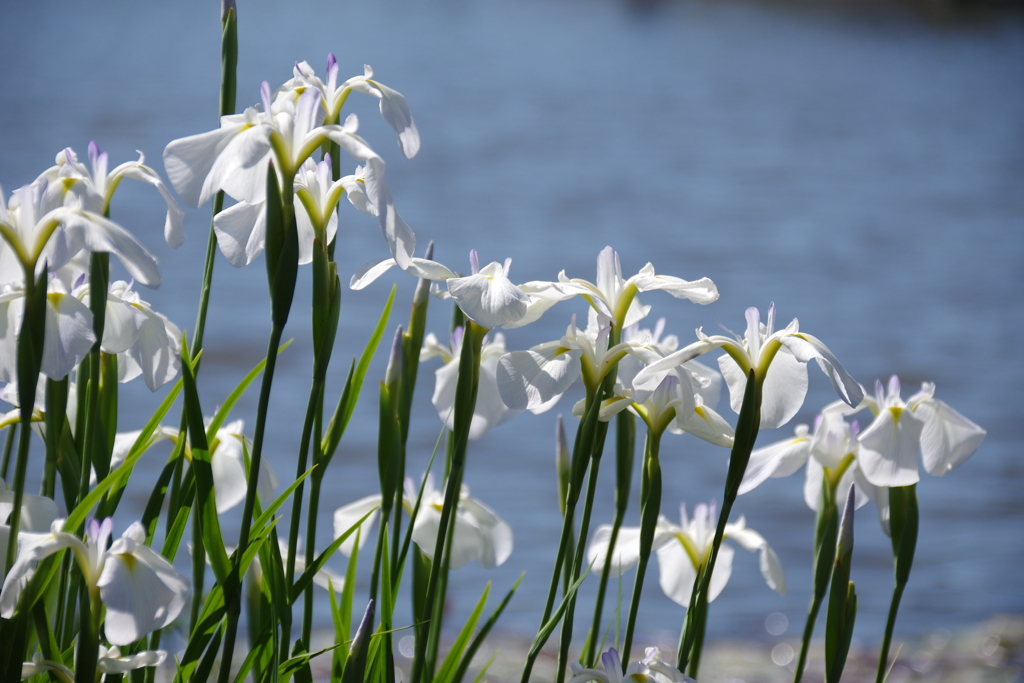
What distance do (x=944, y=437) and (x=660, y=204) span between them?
3.18 meters

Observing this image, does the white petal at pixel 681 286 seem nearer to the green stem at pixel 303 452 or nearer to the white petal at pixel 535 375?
the white petal at pixel 535 375

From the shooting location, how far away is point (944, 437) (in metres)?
0.53

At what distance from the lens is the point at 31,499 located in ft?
1.57

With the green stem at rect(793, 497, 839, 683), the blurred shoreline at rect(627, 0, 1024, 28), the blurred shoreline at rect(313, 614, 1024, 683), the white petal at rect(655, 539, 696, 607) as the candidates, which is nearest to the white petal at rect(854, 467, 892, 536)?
the green stem at rect(793, 497, 839, 683)

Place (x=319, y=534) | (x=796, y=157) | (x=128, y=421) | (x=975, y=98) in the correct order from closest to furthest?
(x=319, y=534)
(x=128, y=421)
(x=796, y=157)
(x=975, y=98)

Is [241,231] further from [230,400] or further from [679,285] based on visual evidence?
[679,285]

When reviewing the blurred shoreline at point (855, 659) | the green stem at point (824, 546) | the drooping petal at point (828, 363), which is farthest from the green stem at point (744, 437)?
the blurred shoreline at point (855, 659)

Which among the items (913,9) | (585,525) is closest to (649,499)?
(585,525)

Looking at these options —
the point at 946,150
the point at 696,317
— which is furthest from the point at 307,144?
the point at 946,150

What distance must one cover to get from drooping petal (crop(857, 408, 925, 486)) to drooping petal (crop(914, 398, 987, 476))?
0.03m

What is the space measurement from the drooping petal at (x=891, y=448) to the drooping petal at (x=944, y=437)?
0.08ft

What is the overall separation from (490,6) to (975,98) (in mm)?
4762

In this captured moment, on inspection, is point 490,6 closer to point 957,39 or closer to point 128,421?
point 957,39

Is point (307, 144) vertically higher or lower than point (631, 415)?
higher
